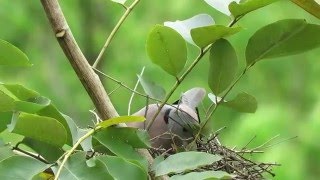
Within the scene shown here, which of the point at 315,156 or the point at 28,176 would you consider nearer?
the point at 28,176

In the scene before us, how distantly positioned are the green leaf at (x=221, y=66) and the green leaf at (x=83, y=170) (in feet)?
0.57

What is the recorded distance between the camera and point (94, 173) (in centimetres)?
54

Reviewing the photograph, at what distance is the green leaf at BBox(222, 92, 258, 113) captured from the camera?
729 millimetres

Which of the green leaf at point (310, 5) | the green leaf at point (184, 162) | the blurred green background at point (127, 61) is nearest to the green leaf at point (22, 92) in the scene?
the green leaf at point (184, 162)

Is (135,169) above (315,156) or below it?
above

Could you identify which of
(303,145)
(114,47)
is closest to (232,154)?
(303,145)

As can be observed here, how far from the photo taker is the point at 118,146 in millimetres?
607

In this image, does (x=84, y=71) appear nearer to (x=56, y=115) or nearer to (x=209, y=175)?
(x=56, y=115)

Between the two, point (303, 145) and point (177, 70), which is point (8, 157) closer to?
point (177, 70)

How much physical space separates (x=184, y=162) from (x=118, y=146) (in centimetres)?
6

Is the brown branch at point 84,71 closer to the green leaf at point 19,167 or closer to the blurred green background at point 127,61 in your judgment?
the green leaf at point 19,167

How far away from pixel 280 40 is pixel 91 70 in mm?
177

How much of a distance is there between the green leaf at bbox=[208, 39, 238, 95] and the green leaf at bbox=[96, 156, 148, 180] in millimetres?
160

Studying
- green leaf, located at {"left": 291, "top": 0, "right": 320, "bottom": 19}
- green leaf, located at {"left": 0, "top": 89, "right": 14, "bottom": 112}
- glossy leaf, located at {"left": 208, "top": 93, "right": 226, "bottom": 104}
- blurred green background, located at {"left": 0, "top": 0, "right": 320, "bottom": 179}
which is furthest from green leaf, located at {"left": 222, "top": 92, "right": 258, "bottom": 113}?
blurred green background, located at {"left": 0, "top": 0, "right": 320, "bottom": 179}
